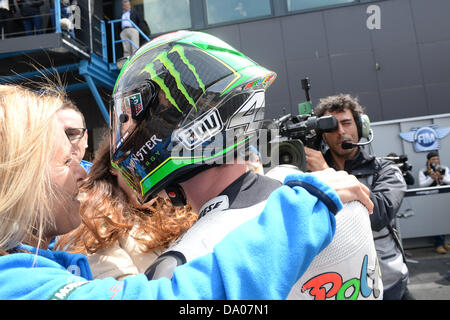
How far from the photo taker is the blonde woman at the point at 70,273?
677 mm

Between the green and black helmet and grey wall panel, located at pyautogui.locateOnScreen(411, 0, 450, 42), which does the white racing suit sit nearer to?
the green and black helmet

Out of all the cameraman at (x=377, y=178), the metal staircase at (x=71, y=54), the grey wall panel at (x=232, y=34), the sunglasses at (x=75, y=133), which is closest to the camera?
the sunglasses at (x=75, y=133)

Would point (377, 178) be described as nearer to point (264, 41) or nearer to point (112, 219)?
point (112, 219)

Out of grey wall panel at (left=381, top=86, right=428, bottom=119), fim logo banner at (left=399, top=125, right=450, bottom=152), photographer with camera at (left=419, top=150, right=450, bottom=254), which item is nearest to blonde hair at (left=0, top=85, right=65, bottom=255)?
photographer with camera at (left=419, top=150, right=450, bottom=254)

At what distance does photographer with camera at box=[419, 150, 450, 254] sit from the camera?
242 inches

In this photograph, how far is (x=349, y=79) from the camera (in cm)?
737

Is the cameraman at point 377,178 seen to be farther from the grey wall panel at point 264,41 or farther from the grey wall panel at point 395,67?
the grey wall panel at point 395,67

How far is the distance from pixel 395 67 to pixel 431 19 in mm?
1260

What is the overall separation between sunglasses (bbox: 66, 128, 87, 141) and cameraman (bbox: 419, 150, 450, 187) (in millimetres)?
6452

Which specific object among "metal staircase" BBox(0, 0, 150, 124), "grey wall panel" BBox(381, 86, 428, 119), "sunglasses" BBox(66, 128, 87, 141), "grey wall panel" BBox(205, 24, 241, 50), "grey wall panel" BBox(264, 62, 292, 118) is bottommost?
"sunglasses" BBox(66, 128, 87, 141)

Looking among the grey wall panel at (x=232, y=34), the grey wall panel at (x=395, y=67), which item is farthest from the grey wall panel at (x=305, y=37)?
the grey wall panel at (x=395, y=67)

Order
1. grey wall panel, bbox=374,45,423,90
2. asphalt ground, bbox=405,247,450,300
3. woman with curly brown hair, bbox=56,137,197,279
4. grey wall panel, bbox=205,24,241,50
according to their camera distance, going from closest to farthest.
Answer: woman with curly brown hair, bbox=56,137,197,279, asphalt ground, bbox=405,247,450,300, grey wall panel, bbox=374,45,423,90, grey wall panel, bbox=205,24,241,50

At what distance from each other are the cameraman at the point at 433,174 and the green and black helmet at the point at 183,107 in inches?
256
